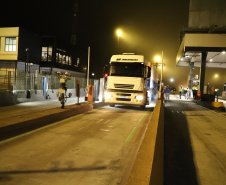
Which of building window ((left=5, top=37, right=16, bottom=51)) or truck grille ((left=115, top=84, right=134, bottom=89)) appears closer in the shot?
truck grille ((left=115, top=84, right=134, bottom=89))

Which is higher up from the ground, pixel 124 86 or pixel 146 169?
pixel 124 86

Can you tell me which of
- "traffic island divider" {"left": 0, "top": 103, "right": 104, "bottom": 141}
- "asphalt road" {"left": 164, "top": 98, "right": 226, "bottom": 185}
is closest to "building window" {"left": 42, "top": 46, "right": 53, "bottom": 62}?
"traffic island divider" {"left": 0, "top": 103, "right": 104, "bottom": 141}

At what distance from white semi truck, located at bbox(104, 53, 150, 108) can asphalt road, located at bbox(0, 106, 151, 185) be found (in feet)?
19.5

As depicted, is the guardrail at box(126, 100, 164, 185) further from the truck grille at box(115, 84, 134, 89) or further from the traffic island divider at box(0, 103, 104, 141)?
the truck grille at box(115, 84, 134, 89)

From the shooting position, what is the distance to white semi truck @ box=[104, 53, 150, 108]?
14336mm

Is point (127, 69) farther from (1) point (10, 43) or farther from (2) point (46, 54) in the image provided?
(2) point (46, 54)

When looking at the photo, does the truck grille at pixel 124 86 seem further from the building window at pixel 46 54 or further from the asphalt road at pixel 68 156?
the building window at pixel 46 54

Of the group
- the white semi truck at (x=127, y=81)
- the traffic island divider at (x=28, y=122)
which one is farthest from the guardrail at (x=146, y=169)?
the white semi truck at (x=127, y=81)

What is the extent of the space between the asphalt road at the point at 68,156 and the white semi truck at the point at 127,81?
234 inches

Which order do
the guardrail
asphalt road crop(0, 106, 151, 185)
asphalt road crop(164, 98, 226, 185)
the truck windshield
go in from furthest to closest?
the truck windshield < asphalt road crop(164, 98, 226, 185) < asphalt road crop(0, 106, 151, 185) < the guardrail

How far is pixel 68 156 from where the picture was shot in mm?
5371

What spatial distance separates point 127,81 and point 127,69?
101cm

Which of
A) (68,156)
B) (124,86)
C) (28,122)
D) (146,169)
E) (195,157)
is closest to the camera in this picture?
(146,169)

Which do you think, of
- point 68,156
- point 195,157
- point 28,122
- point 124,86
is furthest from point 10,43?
point 195,157
